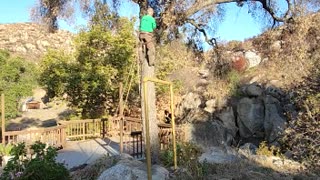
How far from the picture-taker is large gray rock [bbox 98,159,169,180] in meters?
6.56

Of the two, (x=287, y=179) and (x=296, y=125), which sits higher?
(x=296, y=125)

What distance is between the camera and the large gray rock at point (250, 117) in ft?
53.3

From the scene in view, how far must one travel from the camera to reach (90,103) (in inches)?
755

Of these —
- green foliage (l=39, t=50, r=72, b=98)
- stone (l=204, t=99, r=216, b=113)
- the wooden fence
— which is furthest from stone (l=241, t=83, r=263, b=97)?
green foliage (l=39, t=50, r=72, b=98)

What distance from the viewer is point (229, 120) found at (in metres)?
17.1

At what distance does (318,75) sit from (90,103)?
41.9 ft

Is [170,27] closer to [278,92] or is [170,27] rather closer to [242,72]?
[278,92]

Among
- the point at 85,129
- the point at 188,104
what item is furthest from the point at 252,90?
the point at 85,129

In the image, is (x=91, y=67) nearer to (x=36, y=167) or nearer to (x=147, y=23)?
(x=147, y=23)

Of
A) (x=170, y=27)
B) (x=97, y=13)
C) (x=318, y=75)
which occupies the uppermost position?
(x=97, y=13)

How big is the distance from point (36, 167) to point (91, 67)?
43.2 ft

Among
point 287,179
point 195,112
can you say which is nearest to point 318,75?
point 287,179

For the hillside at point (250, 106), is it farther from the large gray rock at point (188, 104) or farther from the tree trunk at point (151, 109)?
the tree trunk at point (151, 109)

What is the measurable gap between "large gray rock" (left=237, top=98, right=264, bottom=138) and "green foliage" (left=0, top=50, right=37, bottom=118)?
33.4 feet
